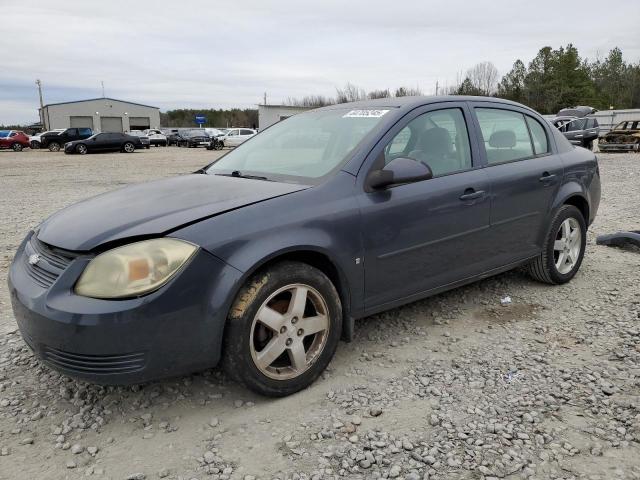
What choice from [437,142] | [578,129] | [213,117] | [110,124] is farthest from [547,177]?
[213,117]

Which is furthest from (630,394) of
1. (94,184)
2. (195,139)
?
(195,139)

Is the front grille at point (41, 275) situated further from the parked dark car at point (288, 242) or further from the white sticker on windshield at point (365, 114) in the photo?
the white sticker on windshield at point (365, 114)

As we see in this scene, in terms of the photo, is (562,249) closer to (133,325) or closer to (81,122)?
(133,325)

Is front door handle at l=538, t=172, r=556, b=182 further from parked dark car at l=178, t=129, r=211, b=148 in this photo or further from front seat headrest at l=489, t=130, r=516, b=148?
parked dark car at l=178, t=129, r=211, b=148

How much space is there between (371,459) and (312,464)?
26 cm

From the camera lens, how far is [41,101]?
63406 mm

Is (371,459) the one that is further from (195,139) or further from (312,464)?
(195,139)

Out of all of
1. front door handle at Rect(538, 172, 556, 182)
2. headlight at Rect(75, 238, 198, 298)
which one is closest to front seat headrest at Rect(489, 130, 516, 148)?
front door handle at Rect(538, 172, 556, 182)

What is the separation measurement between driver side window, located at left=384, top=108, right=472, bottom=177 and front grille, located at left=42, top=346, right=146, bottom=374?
1887 mm

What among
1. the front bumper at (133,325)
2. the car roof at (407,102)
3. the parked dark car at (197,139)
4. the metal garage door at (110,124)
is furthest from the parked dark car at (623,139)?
the metal garage door at (110,124)

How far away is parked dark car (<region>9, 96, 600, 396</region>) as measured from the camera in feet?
7.91

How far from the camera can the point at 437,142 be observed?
3.62 m

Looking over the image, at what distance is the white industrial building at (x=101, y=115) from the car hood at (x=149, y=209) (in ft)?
221

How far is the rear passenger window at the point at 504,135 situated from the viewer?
12.9 feet
